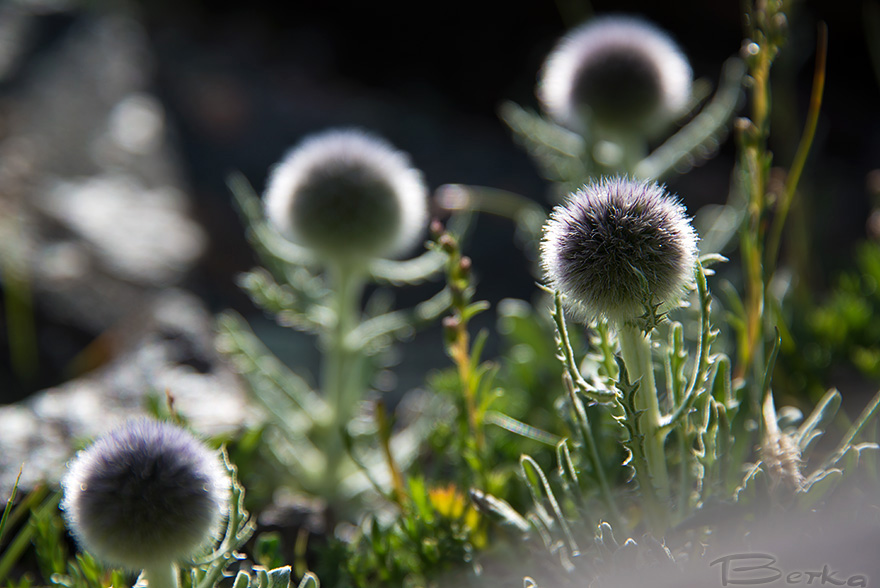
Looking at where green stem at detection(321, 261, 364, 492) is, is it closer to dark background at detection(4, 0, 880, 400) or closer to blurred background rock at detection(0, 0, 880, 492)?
blurred background rock at detection(0, 0, 880, 492)

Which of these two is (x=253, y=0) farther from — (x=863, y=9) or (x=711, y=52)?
(x=863, y=9)

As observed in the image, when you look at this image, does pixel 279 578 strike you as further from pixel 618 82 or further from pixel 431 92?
pixel 431 92

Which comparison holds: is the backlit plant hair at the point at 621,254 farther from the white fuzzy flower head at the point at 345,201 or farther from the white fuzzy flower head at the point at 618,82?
the white fuzzy flower head at the point at 618,82

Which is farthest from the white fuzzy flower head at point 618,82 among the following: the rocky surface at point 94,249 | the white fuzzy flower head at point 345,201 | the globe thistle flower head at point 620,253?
→ the rocky surface at point 94,249

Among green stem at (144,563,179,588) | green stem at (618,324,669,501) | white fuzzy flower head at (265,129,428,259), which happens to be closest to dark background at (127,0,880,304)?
white fuzzy flower head at (265,129,428,259)

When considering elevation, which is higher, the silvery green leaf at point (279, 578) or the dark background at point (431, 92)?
the dark background at point (431, 92)

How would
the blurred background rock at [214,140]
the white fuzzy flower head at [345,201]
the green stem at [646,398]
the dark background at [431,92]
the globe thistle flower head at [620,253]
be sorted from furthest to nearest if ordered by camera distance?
1. the dark background at [431,92]
2. the blurred background rock at [214,140]
3. the white fuzzy flower head at [345,201]
4. the green stem at [646,398]
5. the globe thistle flower head at [620,253]
